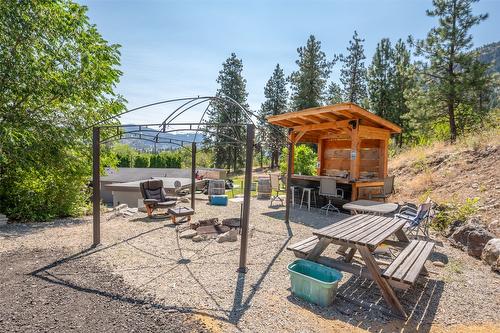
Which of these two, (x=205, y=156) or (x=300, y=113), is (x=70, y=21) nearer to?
(x=300, y=113)

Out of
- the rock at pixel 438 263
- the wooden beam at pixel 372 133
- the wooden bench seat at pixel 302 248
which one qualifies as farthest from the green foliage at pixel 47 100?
the rock at pixel 438 263

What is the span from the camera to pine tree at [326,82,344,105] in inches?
985

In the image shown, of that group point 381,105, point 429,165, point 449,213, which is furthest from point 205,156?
point 449,213

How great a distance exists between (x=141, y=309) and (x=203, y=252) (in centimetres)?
187

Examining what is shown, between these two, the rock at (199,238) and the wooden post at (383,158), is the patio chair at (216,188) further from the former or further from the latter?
the wooden post at (383,158)

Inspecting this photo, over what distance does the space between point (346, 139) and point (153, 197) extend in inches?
275

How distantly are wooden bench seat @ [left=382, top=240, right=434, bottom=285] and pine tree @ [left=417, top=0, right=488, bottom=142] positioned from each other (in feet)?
39.1

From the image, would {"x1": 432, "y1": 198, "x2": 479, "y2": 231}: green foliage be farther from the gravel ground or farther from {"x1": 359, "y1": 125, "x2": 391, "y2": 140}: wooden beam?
{"x1": 359, "y1": 125, "x2": 391, "y2": 140}: wooden beam

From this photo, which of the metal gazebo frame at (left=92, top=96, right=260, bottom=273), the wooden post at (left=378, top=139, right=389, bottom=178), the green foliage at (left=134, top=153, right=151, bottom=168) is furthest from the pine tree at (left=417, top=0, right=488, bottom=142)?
the green foliage at (left=134, top=153, right=151, bottom=168)

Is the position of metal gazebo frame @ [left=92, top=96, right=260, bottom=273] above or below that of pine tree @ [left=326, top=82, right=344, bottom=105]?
below

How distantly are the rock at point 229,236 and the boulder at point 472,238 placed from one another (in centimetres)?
416

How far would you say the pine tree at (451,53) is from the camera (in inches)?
490

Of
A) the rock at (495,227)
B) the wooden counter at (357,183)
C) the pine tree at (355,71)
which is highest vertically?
the pine tree at (355,71)

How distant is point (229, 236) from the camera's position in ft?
17.9
